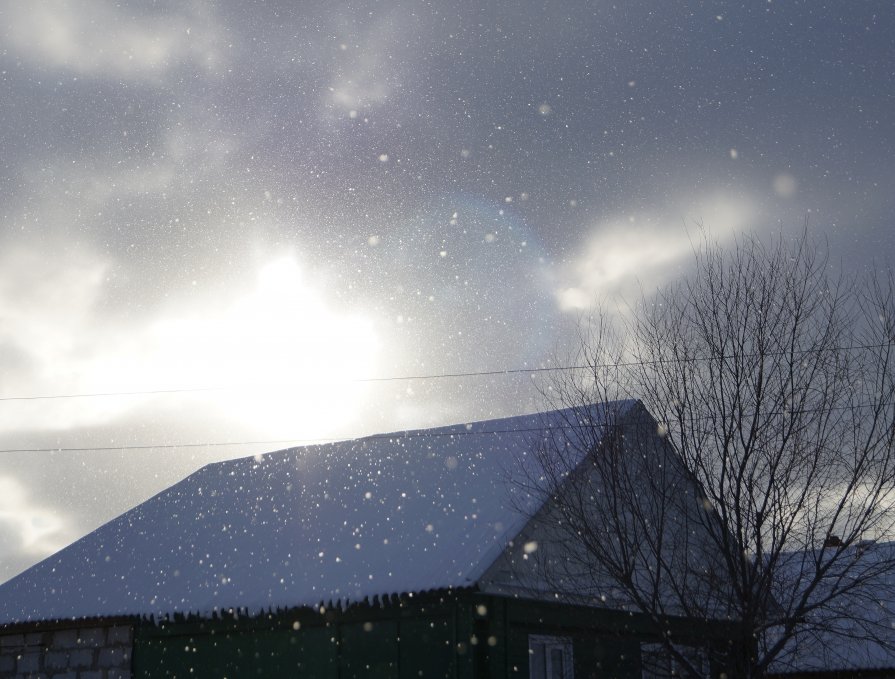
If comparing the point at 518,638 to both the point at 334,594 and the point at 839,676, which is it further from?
the point at 839,676

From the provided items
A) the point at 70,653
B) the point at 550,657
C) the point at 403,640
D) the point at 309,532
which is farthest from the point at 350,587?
the point at 70,653

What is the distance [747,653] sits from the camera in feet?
35.2

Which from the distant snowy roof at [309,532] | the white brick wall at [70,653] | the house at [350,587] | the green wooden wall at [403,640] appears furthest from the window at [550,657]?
the white brick wall at [70,653]

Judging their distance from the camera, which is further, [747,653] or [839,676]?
[839,676]

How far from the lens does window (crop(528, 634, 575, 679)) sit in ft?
39.3

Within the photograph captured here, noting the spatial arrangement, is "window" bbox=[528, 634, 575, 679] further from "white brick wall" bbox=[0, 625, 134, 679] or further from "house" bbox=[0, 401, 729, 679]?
"white brick wall" bbox=[0, 625, 134, 679]

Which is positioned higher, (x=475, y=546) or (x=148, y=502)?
(x=148, y=502)

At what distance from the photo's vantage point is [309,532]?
1373 centimetres

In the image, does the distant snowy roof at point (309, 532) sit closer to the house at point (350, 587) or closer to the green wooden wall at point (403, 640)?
the house at point (350, 587)

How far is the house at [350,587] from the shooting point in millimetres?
11172

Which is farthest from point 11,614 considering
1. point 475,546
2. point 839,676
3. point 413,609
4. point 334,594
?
point 839,676

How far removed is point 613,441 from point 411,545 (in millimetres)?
2944

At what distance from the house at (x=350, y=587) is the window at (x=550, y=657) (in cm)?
2

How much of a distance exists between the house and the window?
0.07ft
